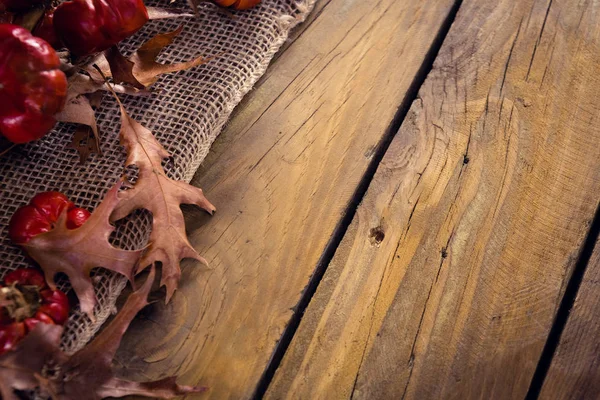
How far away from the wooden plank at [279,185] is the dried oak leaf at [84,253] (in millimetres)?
99

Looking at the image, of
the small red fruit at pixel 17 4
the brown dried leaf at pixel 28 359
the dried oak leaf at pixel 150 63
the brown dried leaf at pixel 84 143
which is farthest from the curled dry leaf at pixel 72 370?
the small red fruit at pixel 17 4

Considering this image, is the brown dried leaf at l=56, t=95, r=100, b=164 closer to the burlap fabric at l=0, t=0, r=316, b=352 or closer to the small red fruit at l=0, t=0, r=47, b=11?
the burlap fabric at l=0, t=0, r=316, b=352

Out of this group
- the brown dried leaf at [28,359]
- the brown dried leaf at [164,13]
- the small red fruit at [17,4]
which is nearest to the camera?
the brown dried leaf at [28,359]

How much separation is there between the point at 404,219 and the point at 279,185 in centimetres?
23

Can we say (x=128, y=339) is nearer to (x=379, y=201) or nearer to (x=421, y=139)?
(x=379, y=201)

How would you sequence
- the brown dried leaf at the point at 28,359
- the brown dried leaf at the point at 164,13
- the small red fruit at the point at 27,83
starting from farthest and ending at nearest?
1. the brown dried leaf at the point at 164,13
2. the small red fruit at the point at 27,83
3. the brown dried leaf at the point at 28,359

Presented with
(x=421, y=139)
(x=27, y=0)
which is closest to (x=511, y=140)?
(x=421, y=139)

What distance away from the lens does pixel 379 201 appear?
1.17 meters

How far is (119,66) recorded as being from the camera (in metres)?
1.15

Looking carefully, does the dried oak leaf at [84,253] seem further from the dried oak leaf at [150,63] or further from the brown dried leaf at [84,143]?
the dried oak leaf at [150,63]

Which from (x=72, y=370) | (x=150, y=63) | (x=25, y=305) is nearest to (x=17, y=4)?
(x=150, y=63)

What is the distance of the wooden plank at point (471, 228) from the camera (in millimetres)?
1017

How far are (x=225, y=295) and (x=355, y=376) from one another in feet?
0.80

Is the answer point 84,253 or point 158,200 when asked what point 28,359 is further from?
point 158,200
